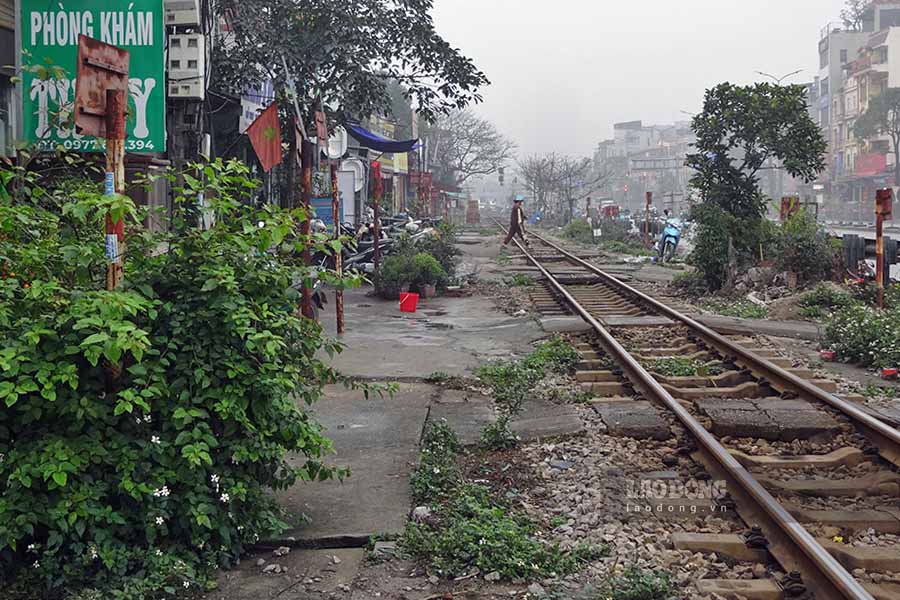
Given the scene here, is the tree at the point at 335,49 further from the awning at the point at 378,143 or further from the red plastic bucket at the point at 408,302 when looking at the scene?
the awning at the point at 378,143

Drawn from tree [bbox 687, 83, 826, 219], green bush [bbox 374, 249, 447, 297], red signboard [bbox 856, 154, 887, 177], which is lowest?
green bush [bbox 374, 249, 447, 297]

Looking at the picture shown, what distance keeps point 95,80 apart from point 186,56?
881 cm

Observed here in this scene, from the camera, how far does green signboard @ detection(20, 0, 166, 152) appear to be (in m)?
11.2

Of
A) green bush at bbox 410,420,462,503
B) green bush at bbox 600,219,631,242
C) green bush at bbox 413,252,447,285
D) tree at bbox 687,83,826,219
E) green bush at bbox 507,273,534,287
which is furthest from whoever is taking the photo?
green bush at bbox 600,219,631,242

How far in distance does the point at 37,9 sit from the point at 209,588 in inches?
355

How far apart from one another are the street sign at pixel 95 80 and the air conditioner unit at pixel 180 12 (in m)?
8.23

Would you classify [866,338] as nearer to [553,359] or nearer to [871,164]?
[553,359]

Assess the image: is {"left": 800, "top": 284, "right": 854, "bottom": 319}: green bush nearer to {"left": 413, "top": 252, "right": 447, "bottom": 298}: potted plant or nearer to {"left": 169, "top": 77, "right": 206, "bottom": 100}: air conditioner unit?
{"left": 413, "top": 252, "right": 447, "bottom": 298}: potted plant

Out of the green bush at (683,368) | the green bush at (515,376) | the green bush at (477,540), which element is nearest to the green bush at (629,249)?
the green bush at (515,376)

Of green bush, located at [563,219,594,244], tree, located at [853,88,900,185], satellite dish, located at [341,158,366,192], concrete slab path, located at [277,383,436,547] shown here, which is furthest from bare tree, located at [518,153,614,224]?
concrete slab path, located at [277,383,436,547]

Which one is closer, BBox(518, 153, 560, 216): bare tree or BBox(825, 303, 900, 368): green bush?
BBox(825, 303, 900, 368): green bush

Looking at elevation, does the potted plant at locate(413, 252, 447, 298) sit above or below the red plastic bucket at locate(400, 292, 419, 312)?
above

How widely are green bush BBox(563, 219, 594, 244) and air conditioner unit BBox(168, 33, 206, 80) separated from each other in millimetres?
27769

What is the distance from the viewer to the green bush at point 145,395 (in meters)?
4.40
